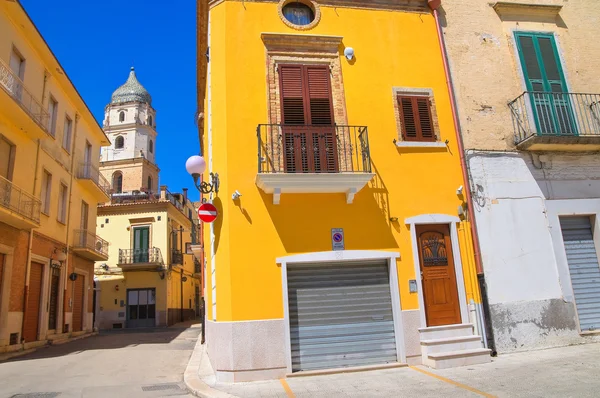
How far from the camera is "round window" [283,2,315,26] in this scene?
33.7 feet

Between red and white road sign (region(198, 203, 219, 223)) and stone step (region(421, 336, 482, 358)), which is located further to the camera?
red and white road sign (region(198, 203, 219, 223))

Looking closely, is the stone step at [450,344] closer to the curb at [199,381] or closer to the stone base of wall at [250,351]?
the stone base of wall at [250,351]

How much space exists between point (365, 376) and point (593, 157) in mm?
7376

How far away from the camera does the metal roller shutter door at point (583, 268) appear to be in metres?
9.69

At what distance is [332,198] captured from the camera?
909cm

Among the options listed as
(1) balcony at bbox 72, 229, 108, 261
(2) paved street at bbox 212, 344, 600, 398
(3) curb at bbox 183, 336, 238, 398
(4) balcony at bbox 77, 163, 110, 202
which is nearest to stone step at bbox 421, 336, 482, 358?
(2) paved street at bbox 212, 344, 600, 398

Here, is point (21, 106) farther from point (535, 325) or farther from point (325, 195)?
point (535, 325)

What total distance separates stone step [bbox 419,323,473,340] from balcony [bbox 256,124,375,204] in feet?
9.56

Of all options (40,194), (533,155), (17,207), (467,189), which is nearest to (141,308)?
(40,194)

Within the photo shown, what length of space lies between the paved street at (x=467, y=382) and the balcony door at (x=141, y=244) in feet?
80.2

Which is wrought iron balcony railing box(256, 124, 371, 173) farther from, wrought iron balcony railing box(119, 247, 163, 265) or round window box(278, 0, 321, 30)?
wrought iron balcony railing box(119, 247, 163, 265)

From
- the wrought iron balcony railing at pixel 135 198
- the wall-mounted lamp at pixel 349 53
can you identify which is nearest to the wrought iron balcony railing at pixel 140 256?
the wrought iron balcony railing at pixel 135 198

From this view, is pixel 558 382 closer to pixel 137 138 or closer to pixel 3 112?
pixel 3 112

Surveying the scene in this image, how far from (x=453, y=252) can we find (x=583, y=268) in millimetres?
3143
